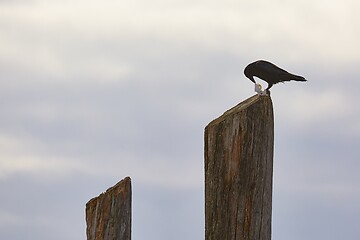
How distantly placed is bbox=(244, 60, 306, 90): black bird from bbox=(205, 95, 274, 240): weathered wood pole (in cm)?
164

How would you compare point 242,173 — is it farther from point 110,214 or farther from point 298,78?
point 298,78

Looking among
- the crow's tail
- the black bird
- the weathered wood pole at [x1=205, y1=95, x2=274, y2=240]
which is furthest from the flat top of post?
the crow's tail

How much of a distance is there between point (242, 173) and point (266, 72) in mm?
1952

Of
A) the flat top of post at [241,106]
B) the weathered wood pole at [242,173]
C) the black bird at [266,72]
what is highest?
the black bird at [266,72]

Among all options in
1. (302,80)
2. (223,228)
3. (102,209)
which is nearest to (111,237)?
(102,209)

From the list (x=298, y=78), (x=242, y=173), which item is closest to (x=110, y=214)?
(x=242, y=173)

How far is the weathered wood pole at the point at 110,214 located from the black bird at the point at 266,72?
165 centimetres

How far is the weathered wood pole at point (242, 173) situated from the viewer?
6.10m

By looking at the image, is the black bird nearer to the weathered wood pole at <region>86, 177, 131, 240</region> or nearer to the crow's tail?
the crow's tail

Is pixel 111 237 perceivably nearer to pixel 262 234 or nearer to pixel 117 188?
pixel 117 188

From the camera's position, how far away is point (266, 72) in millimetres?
7832

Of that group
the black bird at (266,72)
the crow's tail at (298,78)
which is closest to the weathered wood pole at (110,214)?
the black bird at (266,72)

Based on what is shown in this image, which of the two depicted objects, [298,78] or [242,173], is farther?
[298,78]

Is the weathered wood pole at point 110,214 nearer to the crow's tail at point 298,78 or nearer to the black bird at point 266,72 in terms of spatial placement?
the black bird at point 266,72
